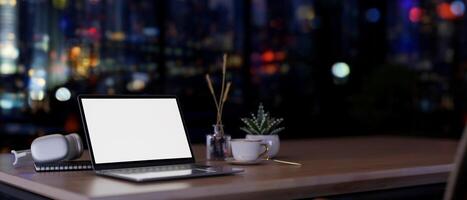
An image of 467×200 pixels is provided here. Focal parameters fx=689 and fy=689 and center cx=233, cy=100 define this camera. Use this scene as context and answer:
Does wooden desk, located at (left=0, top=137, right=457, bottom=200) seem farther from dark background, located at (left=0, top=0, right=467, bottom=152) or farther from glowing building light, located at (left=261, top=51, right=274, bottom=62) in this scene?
glowing building light, located at (left=261, top=51, right=274, bottom=62)

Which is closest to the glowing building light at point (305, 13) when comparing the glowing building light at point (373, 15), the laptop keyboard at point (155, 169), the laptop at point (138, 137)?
the glowing building light at point (373, 15)

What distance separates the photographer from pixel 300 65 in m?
6.46

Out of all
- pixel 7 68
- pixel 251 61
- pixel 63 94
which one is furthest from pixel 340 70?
pixel 7 68

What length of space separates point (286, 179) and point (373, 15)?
554cm

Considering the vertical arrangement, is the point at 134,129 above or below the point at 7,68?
below

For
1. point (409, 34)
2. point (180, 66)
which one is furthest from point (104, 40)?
point (409, 34)

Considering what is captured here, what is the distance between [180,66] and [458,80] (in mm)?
2652

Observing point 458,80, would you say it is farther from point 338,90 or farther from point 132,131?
point 132,131

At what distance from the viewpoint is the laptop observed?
5.71ft

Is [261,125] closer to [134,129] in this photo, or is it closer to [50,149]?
[134,129]

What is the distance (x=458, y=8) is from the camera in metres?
6.56

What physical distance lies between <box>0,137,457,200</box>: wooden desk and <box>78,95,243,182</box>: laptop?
72 millimetres

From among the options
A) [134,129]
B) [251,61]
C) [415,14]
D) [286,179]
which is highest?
[415,14]

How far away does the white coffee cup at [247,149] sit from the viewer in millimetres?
1972
